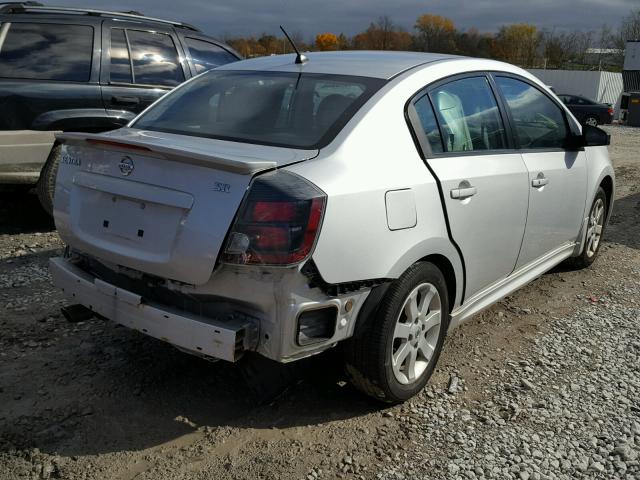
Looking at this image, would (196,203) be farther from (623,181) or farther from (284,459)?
(623,181)

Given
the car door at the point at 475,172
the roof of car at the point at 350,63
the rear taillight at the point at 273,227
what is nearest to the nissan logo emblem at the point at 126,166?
the rear taillight at the point at 273,227

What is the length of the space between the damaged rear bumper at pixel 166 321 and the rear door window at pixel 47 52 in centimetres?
329

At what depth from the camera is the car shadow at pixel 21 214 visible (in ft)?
19.9

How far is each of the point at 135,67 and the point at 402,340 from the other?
14.5ft

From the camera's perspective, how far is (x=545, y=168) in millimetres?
3996

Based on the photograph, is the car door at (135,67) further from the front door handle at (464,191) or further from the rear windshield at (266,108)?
the front door handle at (464,191)

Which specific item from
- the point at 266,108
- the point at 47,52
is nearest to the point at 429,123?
the point at 266,108

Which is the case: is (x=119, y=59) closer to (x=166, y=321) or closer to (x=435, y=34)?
(x=166, y=321)

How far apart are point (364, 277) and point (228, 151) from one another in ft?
2.66

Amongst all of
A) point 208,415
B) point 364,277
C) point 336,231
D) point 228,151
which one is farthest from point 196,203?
point 208,415

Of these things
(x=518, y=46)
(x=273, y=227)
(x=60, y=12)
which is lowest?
(x=273, y=227)

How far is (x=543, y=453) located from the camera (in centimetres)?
279

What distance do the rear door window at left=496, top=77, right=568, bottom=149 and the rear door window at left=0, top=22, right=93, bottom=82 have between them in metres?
3.94

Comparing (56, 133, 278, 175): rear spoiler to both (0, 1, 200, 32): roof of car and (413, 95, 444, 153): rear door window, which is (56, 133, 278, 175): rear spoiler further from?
(0, 1, 200, 32): roof of car
